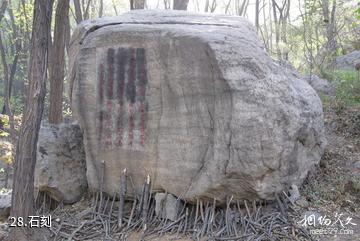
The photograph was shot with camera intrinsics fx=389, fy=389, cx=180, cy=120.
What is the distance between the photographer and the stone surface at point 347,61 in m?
12.2

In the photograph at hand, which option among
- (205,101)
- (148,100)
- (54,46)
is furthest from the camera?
(54,46)

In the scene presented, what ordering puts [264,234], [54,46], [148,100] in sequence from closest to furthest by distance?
[264,234]
[148,100]
[54,46]

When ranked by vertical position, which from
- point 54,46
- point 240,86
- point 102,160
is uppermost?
point 54,46

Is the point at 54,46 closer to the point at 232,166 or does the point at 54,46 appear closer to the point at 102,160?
the point at 102,160

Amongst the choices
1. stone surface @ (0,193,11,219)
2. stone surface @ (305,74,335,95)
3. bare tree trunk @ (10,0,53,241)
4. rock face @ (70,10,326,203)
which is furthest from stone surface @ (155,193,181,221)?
stone surface @ (305,74,335,95)

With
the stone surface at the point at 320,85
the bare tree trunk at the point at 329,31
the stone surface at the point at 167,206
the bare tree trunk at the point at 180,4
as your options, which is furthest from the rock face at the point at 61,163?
the bare tree trunk at the point at 329,31

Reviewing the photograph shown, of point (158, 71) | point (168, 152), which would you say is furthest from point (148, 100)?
point (168, 152)

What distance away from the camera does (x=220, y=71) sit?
5.31m

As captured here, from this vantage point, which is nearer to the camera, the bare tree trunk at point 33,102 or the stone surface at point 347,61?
the bare tree trunk at point 33,102

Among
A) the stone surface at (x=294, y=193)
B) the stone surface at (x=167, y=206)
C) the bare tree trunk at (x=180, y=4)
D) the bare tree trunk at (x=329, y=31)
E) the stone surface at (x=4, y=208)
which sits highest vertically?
the bare tree trunk at (x=180, y=4)

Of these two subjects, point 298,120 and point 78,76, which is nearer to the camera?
point 298,120

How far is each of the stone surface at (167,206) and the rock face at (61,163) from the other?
162 centimetres

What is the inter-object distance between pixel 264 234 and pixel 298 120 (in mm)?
1641

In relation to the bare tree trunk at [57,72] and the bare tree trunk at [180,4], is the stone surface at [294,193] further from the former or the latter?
the bare tree trunk at [180,4]
